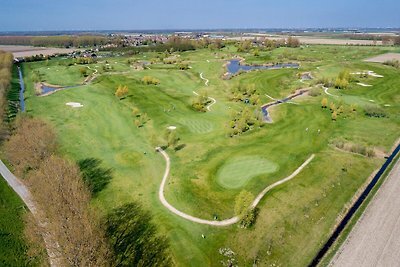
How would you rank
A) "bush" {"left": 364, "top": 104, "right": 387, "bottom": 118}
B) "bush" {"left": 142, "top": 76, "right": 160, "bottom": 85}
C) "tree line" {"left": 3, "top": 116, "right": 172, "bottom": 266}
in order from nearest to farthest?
"tree line" {"left": 3, "top": 116, "right": 172, "bottom": 266} → "bush" {"left": 364, "top": 104, "right": 387, "bottom": 118} → "bush" {"left": 142, "top": 76, "right": 160, "bottom": 85}

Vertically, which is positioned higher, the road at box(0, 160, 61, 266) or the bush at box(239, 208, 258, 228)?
A: the road at box(0, 160, 61, 266)

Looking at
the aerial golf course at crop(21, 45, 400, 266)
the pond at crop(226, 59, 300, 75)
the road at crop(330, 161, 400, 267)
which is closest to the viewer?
the road at crop(330, 161, 400, 267)

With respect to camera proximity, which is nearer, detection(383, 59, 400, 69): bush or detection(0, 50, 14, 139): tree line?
detection(0, 50, 14, 139): tree line

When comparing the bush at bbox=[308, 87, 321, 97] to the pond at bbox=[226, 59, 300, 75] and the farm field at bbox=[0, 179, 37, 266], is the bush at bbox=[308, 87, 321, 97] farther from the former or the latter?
the farm field at bbox=[0, 179, 37, 266]

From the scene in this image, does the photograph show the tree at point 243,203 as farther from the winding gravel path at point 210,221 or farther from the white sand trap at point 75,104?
the white sand trap at point 75,104

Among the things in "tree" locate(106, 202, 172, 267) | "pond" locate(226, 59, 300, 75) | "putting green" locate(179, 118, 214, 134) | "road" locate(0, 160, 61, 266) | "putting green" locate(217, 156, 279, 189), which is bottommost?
"tree" locate(106, 202, 172, 267)

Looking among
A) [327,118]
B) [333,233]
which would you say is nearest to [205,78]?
[327,118]

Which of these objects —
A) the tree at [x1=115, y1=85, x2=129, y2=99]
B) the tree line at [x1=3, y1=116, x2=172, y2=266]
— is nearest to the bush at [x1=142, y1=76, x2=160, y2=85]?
the tree at [x1=115, y1=85, x2=129, y2=99]
